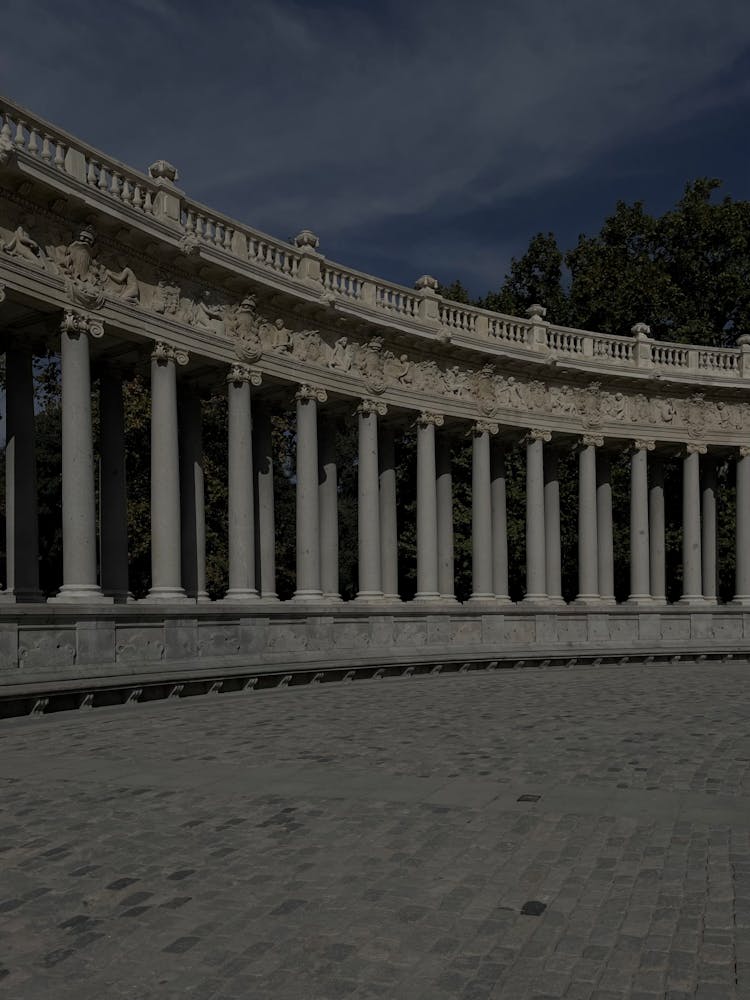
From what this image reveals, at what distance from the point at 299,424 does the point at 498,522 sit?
47.1 ft

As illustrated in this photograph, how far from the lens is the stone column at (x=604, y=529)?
49.8 meters

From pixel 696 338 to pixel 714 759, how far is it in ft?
177

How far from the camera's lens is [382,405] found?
41.1 m

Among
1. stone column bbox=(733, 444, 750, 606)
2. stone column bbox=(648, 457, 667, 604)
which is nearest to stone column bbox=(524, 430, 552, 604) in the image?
stone column bbox=(648, 457, 667, 604)

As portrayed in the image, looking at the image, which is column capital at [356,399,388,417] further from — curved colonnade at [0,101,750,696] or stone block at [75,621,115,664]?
stone block at [75,621,115,664]

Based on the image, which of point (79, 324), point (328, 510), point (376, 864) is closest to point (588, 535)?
point (328, 510)

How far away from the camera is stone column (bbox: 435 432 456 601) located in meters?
45.2

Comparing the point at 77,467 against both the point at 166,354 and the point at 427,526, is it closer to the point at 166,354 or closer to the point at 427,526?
the point at 166,354

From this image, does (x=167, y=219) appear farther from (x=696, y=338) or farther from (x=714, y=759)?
(x=696, y=338)

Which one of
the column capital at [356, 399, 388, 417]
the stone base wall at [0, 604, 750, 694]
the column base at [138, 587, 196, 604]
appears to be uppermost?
the column capital at [356, 399, 388, 417]

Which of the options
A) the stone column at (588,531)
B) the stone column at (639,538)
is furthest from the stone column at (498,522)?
the stone column at (639,538)

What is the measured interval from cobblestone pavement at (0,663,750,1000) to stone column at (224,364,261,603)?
16.2 m

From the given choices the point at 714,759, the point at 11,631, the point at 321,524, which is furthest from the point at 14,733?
the point at 321,524

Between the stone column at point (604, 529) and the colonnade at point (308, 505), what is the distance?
0.23ft
